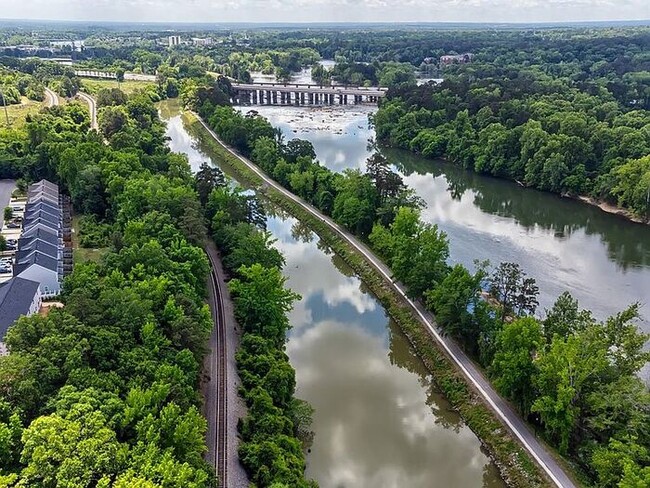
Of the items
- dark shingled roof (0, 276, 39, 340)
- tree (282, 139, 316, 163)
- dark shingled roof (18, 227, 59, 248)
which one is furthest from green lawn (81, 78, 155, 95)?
dark shingled roof (0, 276, 39, 340)

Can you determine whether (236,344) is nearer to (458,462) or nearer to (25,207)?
(458,462)

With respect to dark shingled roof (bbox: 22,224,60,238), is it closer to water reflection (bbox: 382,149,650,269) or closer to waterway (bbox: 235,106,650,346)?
waterway (bbox: 235,106,650,346)

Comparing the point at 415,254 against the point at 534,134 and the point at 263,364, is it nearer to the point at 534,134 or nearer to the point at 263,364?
the point at 263,364

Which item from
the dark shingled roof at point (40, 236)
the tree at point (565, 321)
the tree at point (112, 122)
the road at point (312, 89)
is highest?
the road at point (312, 89)

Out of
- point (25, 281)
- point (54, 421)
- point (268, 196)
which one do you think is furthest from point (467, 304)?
point (268, 196)

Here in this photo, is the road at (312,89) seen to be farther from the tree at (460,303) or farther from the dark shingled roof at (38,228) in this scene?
the tree at (460,303)

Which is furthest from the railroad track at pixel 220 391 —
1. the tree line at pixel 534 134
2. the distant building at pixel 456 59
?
the distant building at pixel 456 59
